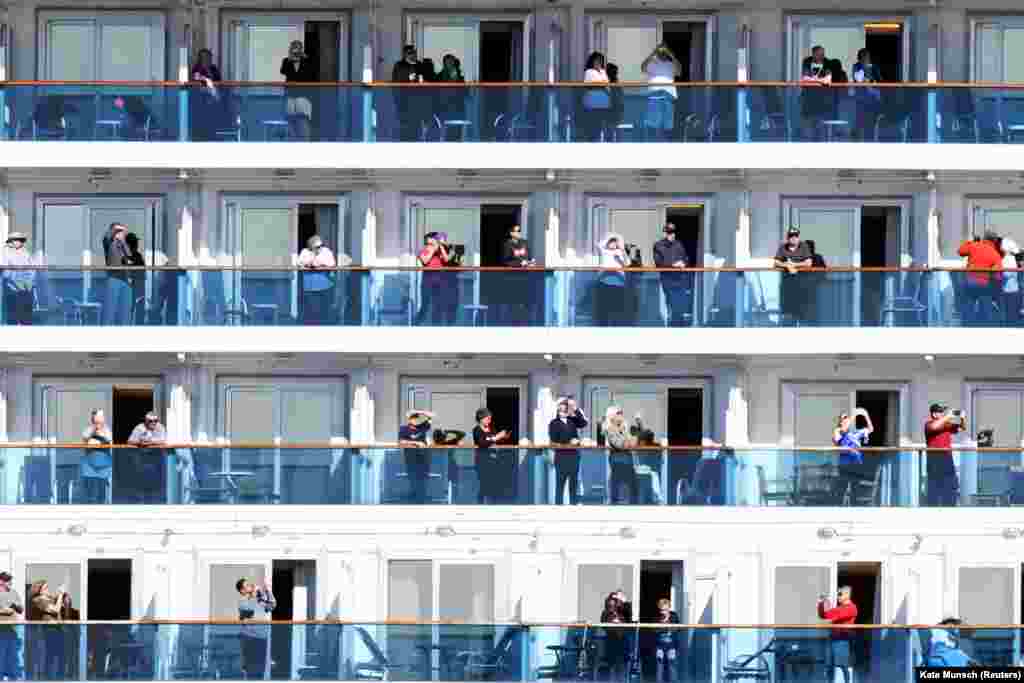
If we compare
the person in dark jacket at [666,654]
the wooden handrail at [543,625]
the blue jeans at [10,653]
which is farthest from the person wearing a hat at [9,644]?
the person in dark jacket at [666,654]

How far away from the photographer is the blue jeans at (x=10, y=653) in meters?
48.8

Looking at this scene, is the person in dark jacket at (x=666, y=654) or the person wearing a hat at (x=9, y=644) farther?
the person in dark jacket at (x=666, y=654)

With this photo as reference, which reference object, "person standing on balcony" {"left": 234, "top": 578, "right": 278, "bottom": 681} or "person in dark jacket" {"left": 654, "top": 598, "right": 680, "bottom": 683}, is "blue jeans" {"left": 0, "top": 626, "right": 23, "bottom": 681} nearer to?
"person standing on balcony" {"left": 234, "top": 578, "right": 278, "bottom": 681}

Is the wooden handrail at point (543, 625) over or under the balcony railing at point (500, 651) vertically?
over

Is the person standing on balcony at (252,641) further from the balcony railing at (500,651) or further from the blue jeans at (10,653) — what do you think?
the blue jeans at (10,653)

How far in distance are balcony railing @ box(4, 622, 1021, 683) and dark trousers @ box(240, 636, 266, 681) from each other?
1cm

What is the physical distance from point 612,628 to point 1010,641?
5104 mm

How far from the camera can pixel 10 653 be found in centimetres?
4881

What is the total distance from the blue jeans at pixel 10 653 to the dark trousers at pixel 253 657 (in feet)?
9.30

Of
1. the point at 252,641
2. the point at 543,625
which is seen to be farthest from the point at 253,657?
the point at 543,625

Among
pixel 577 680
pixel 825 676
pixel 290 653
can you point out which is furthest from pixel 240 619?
pixel 825 676

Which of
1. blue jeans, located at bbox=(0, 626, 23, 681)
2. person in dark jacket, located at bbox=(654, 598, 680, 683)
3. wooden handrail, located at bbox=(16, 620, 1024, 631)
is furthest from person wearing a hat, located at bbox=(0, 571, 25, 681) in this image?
person in dark jacket, located at bbox=(654, 598, 680, 683)

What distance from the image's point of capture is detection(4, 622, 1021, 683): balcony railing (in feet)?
160

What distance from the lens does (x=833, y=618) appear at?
49.2 m
